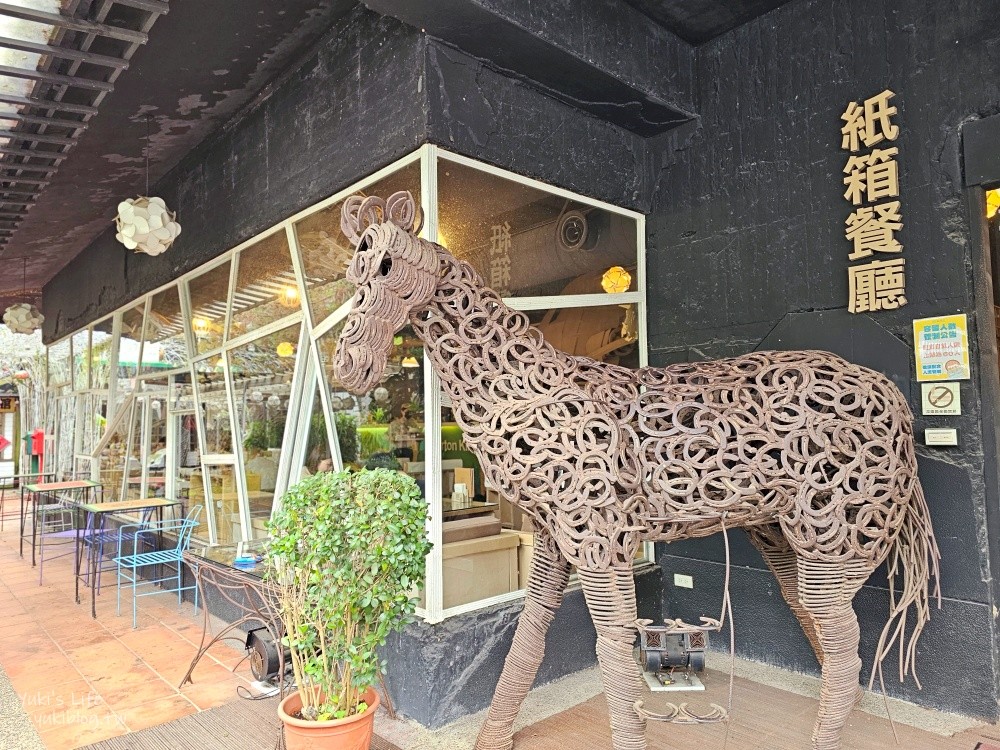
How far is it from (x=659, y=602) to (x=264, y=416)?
9.96ft

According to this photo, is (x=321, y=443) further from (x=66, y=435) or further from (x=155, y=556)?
(x=66, y=435)

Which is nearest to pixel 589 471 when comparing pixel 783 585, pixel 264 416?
pixel 783 585

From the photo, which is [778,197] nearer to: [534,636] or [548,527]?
[548,527]

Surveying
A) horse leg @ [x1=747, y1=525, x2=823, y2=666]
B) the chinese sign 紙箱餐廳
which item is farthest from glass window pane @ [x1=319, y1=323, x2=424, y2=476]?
the chinese sign 紙箱餐廳

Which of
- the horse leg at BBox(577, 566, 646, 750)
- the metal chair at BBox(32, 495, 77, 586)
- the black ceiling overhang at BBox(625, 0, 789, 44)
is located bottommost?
the metal chair at BBox(32, 495, 77, 586)

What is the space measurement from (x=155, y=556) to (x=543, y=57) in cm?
447

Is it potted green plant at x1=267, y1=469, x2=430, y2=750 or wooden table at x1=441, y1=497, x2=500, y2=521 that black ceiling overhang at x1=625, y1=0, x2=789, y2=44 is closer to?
wooden table at x1=441, y1=497, x2=500, y2=521

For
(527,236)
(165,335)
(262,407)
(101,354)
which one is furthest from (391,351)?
(101,354)

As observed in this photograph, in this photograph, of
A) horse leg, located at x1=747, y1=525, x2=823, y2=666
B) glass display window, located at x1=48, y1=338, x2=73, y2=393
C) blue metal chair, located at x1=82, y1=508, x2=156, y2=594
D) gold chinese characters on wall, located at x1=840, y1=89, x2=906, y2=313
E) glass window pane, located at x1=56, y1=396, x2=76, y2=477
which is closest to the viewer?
horse leg, located at x1=747, y1=525, x2=823, y2=666

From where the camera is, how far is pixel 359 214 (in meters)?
Result: 2.56

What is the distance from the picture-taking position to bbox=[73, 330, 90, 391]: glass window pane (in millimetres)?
8750

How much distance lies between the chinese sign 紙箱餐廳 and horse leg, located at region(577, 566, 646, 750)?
6.35 feet

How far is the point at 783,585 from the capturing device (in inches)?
128

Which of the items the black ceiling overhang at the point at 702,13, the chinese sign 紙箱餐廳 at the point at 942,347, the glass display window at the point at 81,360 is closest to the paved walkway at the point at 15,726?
the chinese sign 紙箱餐廳 at the point at 942,347
